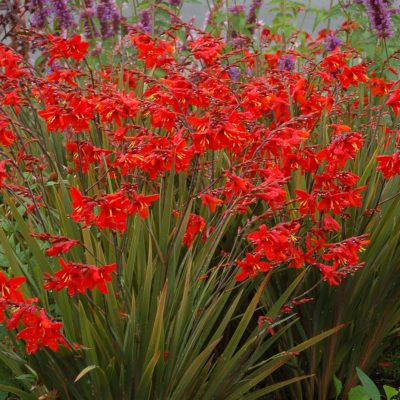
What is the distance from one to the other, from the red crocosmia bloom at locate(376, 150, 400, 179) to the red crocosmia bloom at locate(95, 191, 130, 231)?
2.74ft

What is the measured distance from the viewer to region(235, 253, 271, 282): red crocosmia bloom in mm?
2250

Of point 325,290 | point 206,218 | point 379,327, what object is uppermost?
point 206,218

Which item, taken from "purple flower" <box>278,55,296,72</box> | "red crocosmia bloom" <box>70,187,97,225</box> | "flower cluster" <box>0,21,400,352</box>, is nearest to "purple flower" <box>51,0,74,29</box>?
"purple flower" <box>278,55,296,72</box>

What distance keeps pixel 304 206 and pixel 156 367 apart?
0.65 metres

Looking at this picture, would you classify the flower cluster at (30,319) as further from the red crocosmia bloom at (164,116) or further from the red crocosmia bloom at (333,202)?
the red crocosmia bloom at (333,202)

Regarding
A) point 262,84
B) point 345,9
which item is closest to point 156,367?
point 262,84

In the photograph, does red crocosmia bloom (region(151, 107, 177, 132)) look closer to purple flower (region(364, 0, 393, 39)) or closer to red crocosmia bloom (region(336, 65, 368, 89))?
red crocosmia bloom (region(336, 65, 368, 89))

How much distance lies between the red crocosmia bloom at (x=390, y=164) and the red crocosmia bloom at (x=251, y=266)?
0.46 metres

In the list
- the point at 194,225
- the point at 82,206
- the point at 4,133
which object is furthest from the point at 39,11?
the point at 82,206

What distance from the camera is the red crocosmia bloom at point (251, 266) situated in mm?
2250

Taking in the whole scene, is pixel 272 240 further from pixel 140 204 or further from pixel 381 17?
pixel 381 17

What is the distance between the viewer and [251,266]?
228cm

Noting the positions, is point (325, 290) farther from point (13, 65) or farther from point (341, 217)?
point (13, 65)

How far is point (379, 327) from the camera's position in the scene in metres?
2.78
